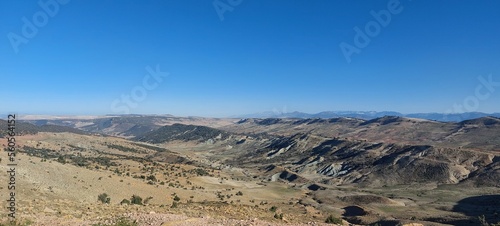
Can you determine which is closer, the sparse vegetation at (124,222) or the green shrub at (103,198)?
the sparse vegetation at (124,222)

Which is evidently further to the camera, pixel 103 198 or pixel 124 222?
pixel 103 198

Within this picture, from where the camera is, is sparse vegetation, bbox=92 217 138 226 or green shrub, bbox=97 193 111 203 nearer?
sparse vegetation, bbox=92 217 138 226

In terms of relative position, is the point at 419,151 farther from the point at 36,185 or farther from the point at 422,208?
the point at 36,185

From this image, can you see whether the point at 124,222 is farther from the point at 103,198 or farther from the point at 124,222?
the point at 103,198

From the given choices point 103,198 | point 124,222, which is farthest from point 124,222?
point 103,198

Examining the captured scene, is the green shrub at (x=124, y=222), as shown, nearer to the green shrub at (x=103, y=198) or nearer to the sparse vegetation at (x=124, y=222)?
the sparse vegetation at (x=124, y=222)

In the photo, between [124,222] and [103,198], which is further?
[103,198]

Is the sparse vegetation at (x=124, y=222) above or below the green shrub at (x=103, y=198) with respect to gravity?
above

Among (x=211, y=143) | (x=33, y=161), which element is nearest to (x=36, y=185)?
(x=33, y=161)

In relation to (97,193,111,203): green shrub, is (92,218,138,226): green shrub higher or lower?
higher

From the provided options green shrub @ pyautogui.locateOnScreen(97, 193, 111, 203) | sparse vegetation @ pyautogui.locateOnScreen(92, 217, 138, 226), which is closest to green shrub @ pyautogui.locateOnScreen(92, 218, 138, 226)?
sparse vegetation @ pyautogui.locateOnScreen(92, 217, 138, 226)

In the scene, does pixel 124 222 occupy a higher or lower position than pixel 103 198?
higher

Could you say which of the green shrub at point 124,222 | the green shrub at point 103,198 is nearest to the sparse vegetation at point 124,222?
the green shrub at point 124,222

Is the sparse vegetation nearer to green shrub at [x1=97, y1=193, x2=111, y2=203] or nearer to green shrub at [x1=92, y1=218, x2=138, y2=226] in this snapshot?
green shrub at [x1=92, y1=218, x2=138, y2=226]
